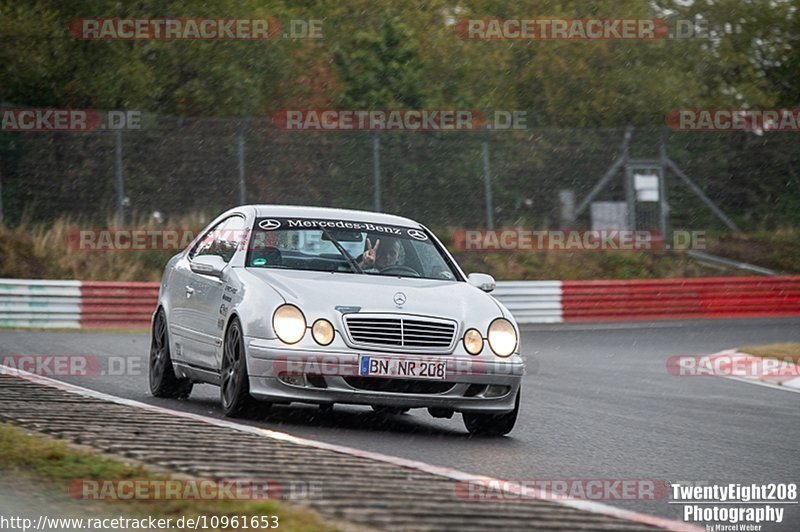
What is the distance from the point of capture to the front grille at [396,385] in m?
9.61

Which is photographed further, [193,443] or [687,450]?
[687,450]

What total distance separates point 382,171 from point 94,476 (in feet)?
75.0

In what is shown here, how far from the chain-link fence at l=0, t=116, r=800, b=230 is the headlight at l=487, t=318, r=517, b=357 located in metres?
18.4

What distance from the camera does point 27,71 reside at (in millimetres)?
30750

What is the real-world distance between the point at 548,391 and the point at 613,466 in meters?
5.53

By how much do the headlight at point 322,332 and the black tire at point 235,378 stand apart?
0.49 m

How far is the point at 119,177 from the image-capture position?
2767cm

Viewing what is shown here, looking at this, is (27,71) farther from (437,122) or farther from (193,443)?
(193,443)

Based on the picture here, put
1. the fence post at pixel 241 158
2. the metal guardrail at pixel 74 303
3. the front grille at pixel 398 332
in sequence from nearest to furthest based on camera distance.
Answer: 1. the front grille at pixel 398 332
2. the metal guardrail at pixel 74 303
3. the fence post at pixel 241 158

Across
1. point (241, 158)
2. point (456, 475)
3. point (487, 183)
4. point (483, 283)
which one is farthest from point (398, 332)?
point (487, 183)

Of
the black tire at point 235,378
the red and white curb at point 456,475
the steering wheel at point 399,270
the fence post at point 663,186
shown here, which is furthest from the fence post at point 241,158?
the red and white curb at point 456,475

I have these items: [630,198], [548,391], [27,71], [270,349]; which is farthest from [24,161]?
[270,349]

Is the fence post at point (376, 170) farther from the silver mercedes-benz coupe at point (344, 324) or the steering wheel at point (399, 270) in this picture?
the steering wheel at point (399, 270)

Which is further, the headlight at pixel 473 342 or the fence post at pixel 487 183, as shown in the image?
the fence post at pixel 487 183
